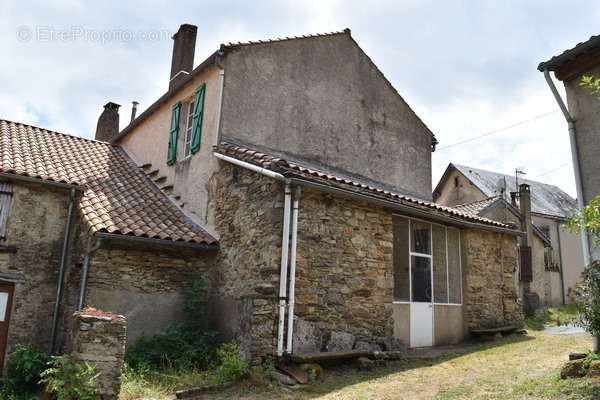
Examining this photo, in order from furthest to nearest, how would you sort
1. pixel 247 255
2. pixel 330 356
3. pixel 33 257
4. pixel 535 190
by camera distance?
1. pixel 535 190
2. pixel 33 257
3. pixel 247 255
4. pixel 330 356

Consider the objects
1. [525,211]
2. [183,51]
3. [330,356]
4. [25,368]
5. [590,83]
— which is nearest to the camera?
[590,83]

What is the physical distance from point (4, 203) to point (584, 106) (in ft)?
34.0

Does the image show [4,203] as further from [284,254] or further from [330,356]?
[330,356]

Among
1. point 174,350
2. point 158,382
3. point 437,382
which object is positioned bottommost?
point 158,382

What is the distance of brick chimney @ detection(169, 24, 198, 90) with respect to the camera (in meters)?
15.0

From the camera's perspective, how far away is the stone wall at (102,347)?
619 cm

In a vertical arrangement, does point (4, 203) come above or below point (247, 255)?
above

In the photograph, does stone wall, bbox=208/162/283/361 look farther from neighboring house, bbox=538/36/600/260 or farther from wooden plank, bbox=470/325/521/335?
wooden plank, bbox=470/325/521/335

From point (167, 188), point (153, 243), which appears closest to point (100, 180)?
point (167, 188)

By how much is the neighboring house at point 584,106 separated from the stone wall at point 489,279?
4363 millimetres

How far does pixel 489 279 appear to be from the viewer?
1188 centimetres

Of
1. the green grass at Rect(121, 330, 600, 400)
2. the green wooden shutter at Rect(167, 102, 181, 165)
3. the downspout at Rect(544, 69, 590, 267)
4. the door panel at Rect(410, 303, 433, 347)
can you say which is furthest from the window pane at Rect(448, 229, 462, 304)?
the green wooden shutter at Rect(167, 102, 181, 165)

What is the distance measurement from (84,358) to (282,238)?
11.3ft

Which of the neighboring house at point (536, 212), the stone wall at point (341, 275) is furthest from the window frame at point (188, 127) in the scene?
the neighboring house at point (536, 212)
